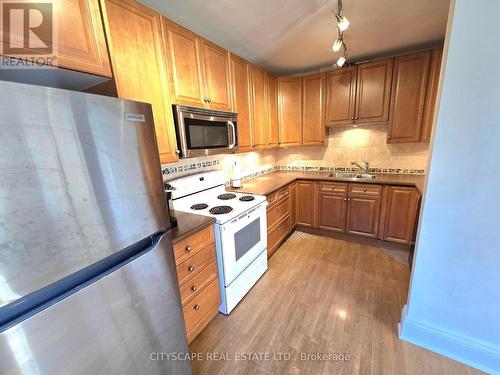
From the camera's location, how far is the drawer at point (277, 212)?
2503 millimetres

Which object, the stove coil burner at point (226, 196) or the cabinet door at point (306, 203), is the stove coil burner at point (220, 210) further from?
the cabinet door at point (306, 203)

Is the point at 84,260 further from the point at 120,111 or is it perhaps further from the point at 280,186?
the point at 280,186

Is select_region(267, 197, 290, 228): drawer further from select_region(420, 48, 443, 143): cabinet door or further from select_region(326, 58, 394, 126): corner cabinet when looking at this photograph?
select_region(420, 48, 443, 143): cabinet door

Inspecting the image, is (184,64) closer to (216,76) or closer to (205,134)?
(216,76)

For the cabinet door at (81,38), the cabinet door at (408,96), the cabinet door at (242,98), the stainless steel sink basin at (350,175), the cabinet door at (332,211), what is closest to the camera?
the cabinet door at (81,38)

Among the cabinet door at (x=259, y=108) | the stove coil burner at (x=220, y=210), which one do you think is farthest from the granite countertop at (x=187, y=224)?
the cabinet door at (x=259, y=108)

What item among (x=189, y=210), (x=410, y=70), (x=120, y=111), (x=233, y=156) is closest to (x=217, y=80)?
(x=233, y=156)

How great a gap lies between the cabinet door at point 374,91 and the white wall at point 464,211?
1677mm

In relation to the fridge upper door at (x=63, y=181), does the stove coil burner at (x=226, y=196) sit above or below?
below

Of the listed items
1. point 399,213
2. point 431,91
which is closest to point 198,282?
point 399,213

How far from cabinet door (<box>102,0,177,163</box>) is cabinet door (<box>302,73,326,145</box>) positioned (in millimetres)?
2175

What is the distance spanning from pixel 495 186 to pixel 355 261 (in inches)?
64.4

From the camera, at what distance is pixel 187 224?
146cm

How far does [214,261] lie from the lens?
1635 mm
